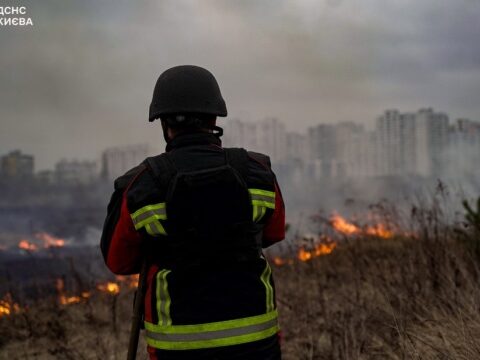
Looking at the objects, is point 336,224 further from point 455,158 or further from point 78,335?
point 455,158

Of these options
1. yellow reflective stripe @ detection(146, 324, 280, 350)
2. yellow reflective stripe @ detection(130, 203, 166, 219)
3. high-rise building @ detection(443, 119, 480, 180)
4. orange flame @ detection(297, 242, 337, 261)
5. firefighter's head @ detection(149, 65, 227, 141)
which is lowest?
orange flame @ detection(297, 242, 337, 261)

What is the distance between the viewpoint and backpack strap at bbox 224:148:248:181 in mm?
1995

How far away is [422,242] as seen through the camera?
5305 mm

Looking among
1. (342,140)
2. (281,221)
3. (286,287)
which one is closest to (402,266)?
(286,287)

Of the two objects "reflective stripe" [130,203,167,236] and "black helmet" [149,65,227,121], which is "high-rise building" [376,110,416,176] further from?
"reflective stripe" [130,203,167,236]

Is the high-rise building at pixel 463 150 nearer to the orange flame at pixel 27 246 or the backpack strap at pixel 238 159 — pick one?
the orange flame at pixel 27 246

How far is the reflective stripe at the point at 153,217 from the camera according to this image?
6.12 feet

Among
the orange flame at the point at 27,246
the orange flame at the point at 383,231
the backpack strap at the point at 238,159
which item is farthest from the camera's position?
the orange flame at the point at 383,231

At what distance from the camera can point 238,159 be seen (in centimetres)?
202

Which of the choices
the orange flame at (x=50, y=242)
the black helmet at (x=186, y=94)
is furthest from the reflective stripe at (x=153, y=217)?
the orange flame at (x=50, y=242)

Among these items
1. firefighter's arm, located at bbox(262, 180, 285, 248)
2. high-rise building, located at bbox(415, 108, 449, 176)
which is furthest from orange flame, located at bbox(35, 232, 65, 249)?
high-rise building, located at bbox(415, 108, 449, 176)

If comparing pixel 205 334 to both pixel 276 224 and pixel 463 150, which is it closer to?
pixel 276 224

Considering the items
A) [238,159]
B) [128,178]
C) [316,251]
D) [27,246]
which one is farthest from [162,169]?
[27,246]

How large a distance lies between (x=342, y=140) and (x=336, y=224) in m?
33.0
